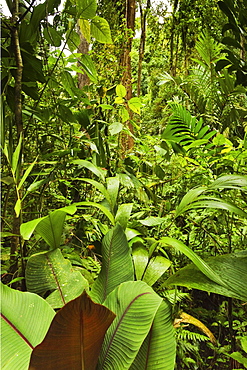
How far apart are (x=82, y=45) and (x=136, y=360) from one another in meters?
3.04

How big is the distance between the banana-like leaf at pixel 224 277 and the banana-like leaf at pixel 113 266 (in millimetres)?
125

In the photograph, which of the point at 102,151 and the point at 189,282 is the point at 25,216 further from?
the point at 189,282

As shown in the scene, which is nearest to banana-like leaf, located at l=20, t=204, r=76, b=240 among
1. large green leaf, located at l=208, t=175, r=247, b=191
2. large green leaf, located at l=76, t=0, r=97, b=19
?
large green leaf, located at l=208, t=175, r=247, b=191

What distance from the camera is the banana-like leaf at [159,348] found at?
64 cm

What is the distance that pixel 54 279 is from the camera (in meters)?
0.81

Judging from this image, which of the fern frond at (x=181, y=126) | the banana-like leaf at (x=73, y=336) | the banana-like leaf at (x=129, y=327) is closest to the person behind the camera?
the banana-like leaf at (x=73, y=336)

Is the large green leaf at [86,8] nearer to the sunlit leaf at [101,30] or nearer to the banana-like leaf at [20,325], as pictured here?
the sunlit leaf at [101,30]

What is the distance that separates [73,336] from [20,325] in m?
0.17

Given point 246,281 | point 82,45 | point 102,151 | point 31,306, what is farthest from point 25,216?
point 82,45

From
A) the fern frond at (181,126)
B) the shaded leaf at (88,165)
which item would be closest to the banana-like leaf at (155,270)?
the shaded leaf at (88,165)

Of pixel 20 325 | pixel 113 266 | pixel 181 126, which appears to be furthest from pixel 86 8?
pixel 20 325

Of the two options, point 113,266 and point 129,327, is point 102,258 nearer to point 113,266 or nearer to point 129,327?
point 113,266

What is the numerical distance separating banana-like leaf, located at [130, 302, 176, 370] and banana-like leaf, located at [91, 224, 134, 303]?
144 millimetres

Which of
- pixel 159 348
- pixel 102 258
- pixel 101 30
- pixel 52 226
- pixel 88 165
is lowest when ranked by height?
pixel 159 348
